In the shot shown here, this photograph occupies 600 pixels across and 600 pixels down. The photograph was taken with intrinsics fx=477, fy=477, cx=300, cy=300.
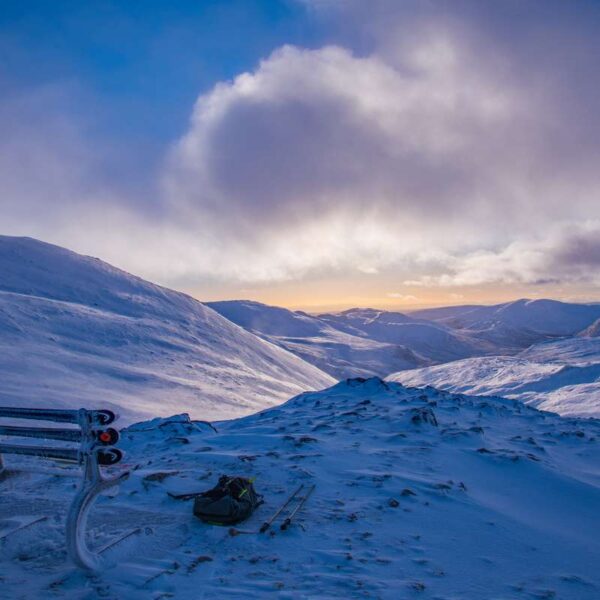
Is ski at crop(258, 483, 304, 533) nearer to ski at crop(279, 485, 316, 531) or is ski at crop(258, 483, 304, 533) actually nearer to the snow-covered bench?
ski at crop(279, 485, 316, 531)

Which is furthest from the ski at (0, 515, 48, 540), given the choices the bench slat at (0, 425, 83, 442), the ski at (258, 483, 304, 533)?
the ski at (258, 483, 304, 533)

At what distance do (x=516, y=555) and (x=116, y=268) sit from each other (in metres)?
50.4

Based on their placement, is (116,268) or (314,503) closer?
(314,503)

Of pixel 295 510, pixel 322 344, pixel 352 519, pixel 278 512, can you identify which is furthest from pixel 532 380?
pixel 322 344

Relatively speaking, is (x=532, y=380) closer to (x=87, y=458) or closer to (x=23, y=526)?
(x=23, y=526)

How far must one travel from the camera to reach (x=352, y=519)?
622 centimetres

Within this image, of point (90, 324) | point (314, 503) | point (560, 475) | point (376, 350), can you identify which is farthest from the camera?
point (376, 350)

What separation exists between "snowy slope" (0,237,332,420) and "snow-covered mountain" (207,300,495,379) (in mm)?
48309

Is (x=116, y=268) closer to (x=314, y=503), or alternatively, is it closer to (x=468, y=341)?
(x=314, y=503)

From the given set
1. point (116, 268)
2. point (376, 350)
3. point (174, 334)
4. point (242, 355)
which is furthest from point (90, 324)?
point (376, 350)

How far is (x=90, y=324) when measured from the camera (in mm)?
30875

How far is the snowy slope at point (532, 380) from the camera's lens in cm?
2891

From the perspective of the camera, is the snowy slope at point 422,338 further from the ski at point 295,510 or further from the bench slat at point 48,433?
the bench slat at point 48,433

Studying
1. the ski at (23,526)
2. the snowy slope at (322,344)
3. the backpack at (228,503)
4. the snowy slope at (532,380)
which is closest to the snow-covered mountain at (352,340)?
the snowy slope at (322,344)
